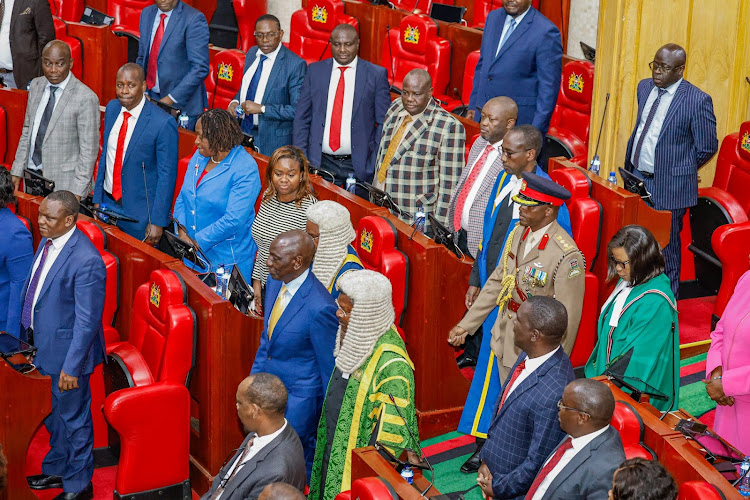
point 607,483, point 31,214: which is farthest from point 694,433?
point 31,214

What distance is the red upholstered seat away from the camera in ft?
16.1

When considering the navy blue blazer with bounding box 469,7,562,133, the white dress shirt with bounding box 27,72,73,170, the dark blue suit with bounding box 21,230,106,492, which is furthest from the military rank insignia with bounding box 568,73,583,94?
the dark blue suit with bounding box 21,230,106,492

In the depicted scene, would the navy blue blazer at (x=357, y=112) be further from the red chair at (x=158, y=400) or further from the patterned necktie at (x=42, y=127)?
the red chair at (x=158, y=400)

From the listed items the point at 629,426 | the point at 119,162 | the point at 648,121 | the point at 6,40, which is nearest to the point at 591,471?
the point at 629,426

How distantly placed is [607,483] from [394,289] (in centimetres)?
198

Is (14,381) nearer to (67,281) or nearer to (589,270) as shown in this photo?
(67,281)

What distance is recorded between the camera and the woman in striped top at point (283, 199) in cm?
498

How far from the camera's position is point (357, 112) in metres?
6.27

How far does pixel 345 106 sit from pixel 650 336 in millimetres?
2842

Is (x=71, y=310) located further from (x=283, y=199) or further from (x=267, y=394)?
(x=267, y=394)

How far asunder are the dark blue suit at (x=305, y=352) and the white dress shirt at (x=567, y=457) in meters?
1.16

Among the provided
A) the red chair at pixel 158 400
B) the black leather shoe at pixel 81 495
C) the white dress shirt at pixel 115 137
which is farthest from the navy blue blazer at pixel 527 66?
the black leather shoe at pixel 81 495

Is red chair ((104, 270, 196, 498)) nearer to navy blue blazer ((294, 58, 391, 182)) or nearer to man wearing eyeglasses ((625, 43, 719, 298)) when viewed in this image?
navy blue blazer ((294, 58, 391, 182))

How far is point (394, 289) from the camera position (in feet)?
16.3
